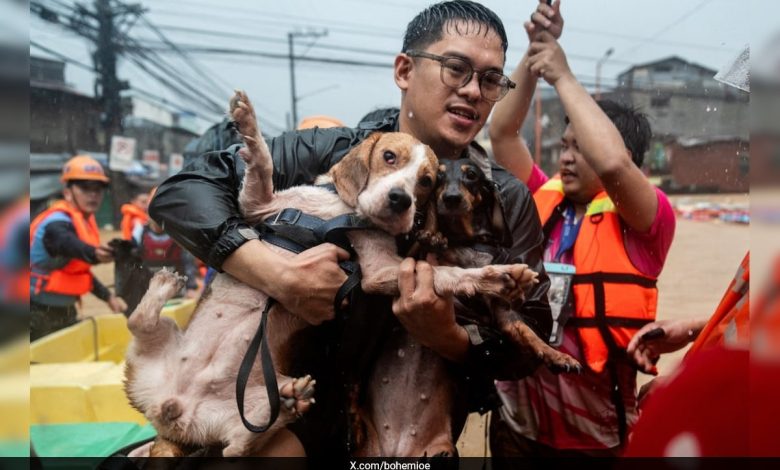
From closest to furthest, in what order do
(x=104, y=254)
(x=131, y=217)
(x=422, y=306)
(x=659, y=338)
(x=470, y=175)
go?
1. (x=422, y=306)
2. (x=470, y=175)
3. (x=659, y=338)
4. (x=104, y=254)
5. (x=131, y=217)

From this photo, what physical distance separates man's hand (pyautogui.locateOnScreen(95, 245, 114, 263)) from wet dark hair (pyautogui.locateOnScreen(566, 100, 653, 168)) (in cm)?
337

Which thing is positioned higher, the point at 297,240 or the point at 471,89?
the point at 471,89

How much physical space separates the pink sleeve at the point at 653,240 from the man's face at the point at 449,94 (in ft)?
2.62

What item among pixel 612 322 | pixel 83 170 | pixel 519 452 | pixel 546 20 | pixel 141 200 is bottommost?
pixel 519 452

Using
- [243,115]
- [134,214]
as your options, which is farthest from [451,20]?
[134,214]

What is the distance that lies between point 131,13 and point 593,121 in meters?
1.91

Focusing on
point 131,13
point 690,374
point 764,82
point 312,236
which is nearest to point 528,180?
point 312,236

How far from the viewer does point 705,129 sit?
222 cm

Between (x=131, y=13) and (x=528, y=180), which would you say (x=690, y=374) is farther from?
(x=131, y=13)

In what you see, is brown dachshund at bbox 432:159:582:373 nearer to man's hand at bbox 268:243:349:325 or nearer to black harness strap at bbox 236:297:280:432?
man's hand at bbox 268:243:349:325

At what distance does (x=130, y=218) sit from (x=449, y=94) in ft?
12.7

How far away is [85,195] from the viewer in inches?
191

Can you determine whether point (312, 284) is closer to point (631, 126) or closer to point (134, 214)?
point (631, 126)

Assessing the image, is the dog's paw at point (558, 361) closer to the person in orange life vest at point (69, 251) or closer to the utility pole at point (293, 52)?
the utility pole at point (293, 52)
